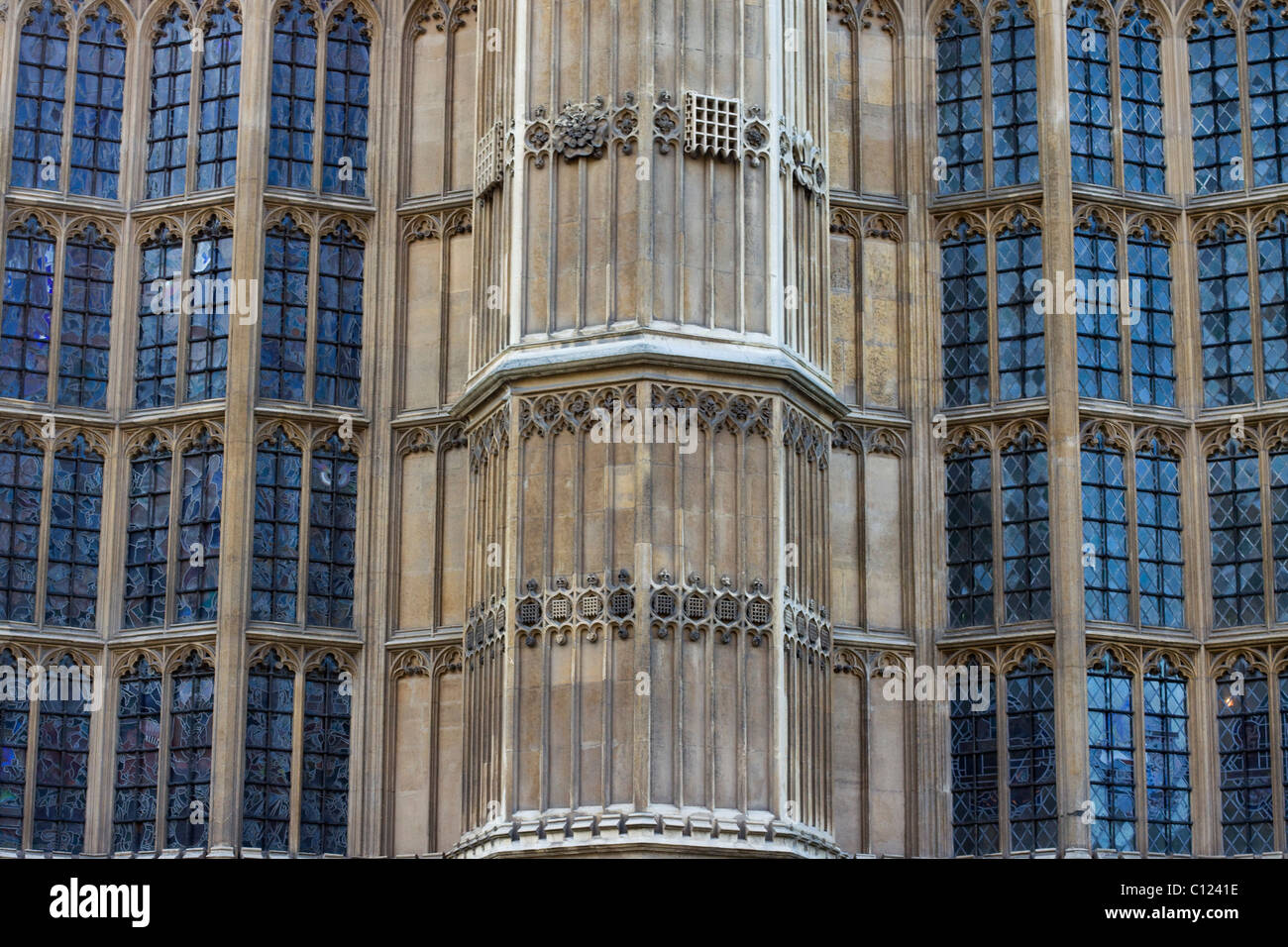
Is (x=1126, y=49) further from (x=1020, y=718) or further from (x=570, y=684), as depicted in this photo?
(x=570, y=684)

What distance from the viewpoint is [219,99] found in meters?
29.6

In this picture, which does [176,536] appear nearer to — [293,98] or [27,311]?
[27,311]

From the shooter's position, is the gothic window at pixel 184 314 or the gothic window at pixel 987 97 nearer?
the gothic window at pixel 184 314

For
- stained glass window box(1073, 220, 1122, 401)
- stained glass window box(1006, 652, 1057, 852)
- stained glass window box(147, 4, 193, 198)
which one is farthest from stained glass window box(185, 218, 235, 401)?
stained glass window box(1073, 220, 1122, 401)

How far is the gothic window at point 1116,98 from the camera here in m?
29.4

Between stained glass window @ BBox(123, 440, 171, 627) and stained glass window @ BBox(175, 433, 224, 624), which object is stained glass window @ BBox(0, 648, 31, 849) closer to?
stained glass window @ BBox(123, 440, 171, 627)

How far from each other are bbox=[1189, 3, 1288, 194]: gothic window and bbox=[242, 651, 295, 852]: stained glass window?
10359 mm

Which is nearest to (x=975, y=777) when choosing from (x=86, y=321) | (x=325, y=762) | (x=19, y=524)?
(x=325, y=762)

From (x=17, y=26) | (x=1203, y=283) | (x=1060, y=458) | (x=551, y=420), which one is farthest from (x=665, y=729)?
(x=17, y=26)

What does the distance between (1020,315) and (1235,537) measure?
→ 3.00 metres

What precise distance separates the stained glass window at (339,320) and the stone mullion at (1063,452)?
6.76 meters

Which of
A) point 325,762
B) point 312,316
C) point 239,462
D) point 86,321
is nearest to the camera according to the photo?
point 325,762

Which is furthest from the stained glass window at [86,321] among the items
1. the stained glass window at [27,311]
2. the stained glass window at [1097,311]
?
the stained glass window at [1097,311]

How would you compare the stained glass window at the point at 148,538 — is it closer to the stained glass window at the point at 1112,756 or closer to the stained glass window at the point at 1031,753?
the stained glass window at the point at 1031,753
